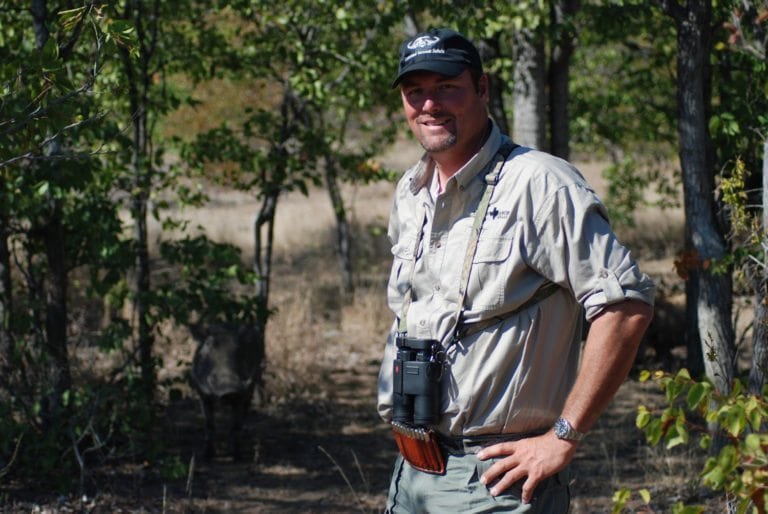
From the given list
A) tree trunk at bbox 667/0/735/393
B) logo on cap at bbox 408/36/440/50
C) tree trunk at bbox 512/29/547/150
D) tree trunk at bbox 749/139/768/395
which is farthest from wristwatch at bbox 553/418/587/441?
tree trunk at bbox 512/29/547/150

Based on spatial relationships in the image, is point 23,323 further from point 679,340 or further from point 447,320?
point 679,340

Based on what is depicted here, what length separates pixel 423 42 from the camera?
299 centimetres

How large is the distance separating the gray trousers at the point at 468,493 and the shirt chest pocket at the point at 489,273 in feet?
1.37

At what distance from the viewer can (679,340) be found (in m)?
10.5

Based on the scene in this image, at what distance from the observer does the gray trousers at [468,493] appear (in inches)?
112

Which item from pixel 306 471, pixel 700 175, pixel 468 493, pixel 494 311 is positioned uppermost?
pixel 700 175

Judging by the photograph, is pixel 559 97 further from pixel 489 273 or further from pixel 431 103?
pixel 489 273

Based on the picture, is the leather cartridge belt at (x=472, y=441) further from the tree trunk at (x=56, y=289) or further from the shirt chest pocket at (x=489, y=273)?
the tree trunk at (x=56, y=289)

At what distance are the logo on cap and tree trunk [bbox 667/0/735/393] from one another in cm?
355

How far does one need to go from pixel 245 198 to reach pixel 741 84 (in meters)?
20.0

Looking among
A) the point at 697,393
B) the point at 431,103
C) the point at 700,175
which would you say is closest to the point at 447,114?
the point at 431,103

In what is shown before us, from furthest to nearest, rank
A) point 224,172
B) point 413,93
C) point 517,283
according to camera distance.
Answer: point 224,172
point 413,93
point 517,283

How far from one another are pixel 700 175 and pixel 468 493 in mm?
3821

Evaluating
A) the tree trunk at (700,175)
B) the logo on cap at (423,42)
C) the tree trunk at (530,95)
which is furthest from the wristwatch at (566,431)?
the tree trunk at (530,95)
